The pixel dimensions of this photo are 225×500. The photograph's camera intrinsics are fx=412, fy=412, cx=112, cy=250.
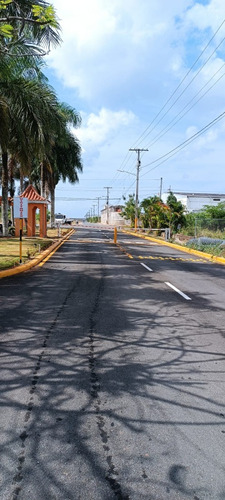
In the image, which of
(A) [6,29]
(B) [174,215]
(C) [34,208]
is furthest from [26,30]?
(B) [174,215]

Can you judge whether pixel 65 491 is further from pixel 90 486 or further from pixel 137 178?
pixel 137 178

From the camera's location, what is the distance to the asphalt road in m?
2.66

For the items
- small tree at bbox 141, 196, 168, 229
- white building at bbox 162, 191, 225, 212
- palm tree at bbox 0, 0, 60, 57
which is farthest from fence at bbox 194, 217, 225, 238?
white building at bbox 162, 191, 225, 212

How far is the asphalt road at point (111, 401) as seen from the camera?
2656mm

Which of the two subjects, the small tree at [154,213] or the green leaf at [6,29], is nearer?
the green leaf at [6,29]

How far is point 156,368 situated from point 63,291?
15.7 ft

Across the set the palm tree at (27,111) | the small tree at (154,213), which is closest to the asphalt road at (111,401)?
the palm tree at (27,111)

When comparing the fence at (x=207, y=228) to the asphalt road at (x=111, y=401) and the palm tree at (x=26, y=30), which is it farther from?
the asphalt road at (x=111, y=401)

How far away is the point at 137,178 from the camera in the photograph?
5031 centimetres

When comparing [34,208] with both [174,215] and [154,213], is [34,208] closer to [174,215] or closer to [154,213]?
[174,215]

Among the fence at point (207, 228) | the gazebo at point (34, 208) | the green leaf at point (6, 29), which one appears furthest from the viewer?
the fence at point (207, 228)

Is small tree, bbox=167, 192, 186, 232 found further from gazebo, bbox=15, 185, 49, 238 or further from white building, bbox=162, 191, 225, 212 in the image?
white building, bbox=162, 191, 225, 212

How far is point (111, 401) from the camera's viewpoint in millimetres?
3707

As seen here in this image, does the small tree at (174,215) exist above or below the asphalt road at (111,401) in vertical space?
above
